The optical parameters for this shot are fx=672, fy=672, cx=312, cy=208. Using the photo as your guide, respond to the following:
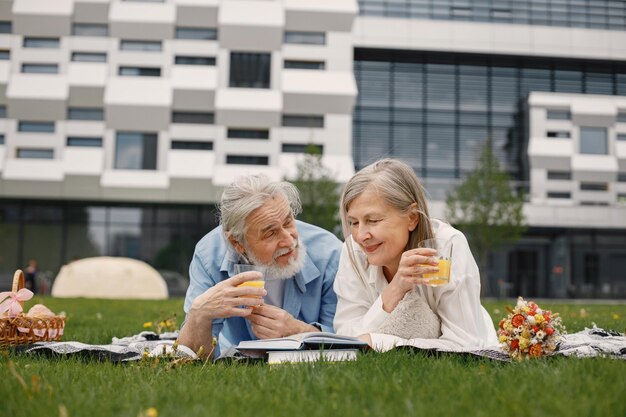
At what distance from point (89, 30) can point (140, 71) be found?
280 cm

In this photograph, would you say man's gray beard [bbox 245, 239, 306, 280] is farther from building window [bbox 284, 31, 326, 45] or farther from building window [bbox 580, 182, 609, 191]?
building window [bbox 580, 182, 609, 191]

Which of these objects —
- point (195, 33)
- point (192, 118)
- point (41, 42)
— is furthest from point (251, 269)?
point (41, 42)

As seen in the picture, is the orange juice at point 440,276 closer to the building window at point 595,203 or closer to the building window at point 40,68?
the building window at point 40,68

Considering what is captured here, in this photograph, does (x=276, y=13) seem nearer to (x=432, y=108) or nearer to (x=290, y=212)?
(x=432, y=108)

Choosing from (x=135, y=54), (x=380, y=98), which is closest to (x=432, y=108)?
(x=380, y=98)

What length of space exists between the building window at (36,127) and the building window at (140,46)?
14.5 feet

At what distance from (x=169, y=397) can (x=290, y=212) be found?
193 centimetres

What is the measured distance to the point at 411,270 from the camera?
3551 mm

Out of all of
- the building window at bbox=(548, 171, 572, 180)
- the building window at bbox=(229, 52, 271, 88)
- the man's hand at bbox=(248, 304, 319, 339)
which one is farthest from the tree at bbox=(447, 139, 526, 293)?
the man's hand at bbox=(248, 304, 319, 339)

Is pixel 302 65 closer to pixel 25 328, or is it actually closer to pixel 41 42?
pixel 41 42

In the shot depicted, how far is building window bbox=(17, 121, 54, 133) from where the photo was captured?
27531 mm

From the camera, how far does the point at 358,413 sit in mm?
2266

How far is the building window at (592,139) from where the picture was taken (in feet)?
102

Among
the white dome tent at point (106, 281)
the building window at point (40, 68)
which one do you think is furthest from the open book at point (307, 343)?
the building window at point (40, 68)
